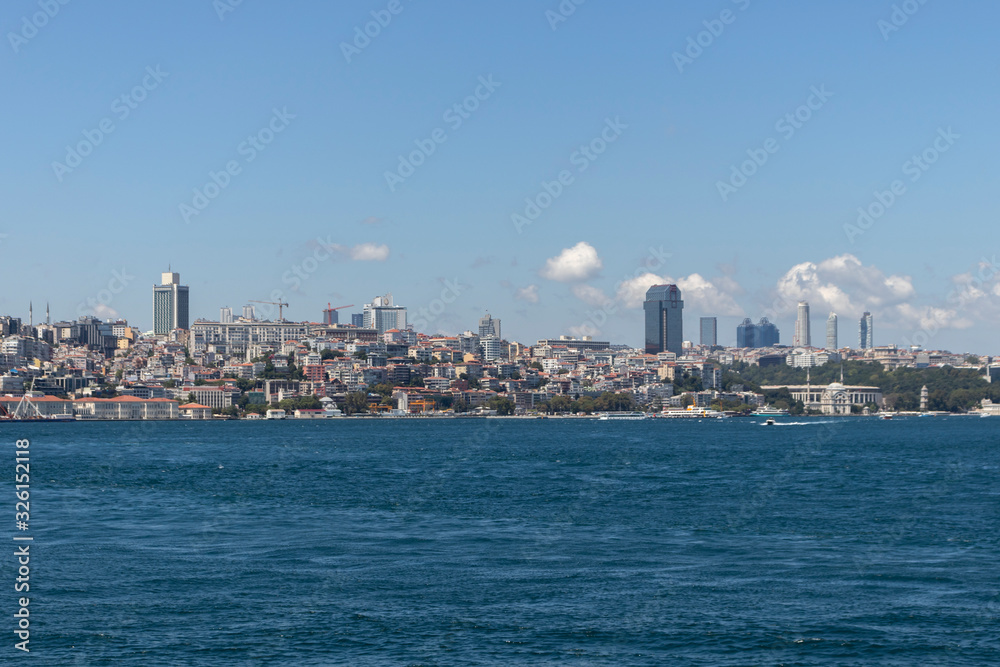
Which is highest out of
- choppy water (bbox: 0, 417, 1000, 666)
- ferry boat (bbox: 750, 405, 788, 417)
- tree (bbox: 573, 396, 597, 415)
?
choppy water (bbox: 0, 417, 1000, 666)

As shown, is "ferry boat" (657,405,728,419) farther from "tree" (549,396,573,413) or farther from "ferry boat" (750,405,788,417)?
"tree" (549,396,573,413)

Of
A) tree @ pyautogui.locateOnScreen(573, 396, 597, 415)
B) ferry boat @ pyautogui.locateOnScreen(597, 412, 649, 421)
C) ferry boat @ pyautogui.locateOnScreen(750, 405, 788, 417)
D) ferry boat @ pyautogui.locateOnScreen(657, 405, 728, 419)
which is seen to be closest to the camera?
ferry boat @ pyautogui.locateOnScreen(597, 412, 649, 421)

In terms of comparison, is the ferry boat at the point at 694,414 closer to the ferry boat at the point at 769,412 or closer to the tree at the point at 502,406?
the ferry boat at the point at 769,412

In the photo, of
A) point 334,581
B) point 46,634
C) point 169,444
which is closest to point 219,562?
point 334,581

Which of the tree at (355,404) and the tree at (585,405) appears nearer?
the tree at (355,404)

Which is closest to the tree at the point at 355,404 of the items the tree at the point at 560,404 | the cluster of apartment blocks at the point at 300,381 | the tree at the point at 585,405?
the cluster of apartment blocks at the point at 300,381

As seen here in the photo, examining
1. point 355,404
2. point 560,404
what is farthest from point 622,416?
point 355,404

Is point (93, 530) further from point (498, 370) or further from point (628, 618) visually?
point (498, 370)

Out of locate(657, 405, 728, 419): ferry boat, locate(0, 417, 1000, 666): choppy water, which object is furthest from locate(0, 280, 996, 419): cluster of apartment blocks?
locate(0, 417, 1000, 666): choppy water
